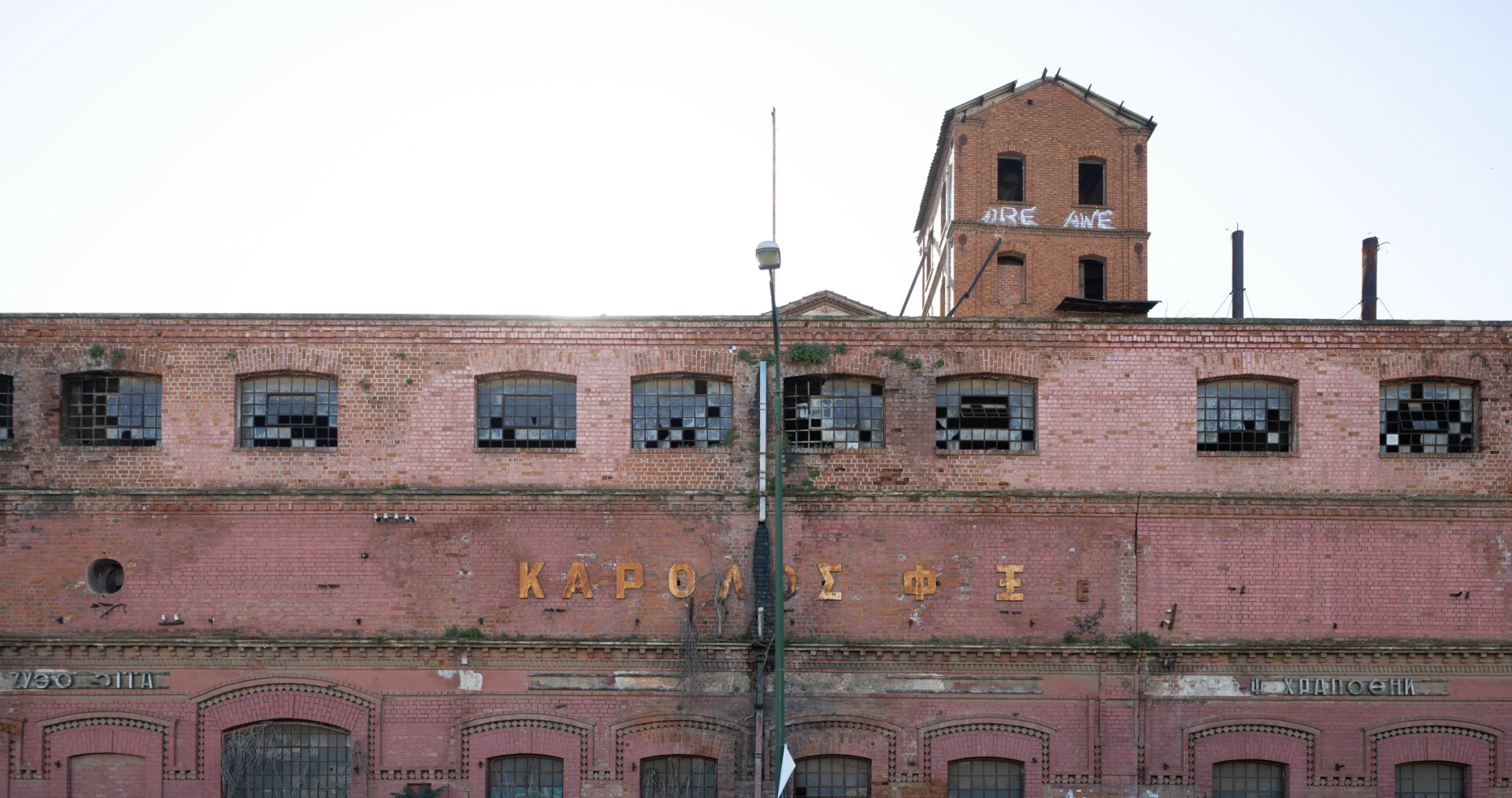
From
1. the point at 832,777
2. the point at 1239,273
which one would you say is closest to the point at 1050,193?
the point at 1239,273

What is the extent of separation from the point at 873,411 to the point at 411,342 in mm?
7106

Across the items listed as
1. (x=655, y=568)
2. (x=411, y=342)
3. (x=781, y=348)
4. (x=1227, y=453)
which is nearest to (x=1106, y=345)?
(x=1227, y=453)

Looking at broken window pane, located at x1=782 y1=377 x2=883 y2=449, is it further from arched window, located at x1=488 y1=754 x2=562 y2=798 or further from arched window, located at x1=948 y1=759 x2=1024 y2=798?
arched window, located at x1=488 y1=754 x2=562 y2=798

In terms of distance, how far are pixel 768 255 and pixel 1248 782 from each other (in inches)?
423

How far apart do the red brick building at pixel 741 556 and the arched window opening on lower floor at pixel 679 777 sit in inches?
2.0

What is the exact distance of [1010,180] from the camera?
81.4ft

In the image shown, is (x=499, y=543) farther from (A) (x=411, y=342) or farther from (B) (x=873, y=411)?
(B) (x=873, y=411)

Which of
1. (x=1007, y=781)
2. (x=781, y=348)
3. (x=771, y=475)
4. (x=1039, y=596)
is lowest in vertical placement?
(x=1007, y=781)

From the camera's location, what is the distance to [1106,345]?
1484 cm

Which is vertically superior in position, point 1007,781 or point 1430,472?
point 1430,472

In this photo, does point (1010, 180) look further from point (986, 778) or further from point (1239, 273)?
point (986, 778)

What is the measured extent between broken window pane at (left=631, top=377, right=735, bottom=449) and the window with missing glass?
15.3ft

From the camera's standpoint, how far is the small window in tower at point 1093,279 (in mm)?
24516

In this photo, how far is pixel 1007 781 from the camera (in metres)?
14.5
